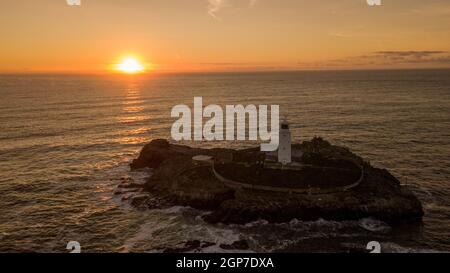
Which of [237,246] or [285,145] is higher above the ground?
[285,145]

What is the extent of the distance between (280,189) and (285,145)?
25.5 feet

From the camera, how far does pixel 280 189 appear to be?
148 feet

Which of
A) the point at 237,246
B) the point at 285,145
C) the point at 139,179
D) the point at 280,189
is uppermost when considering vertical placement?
the point at 285,145

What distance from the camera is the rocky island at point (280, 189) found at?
4278cm

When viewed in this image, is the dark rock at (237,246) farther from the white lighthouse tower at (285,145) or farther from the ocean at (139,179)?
the white lighthouse tower at (285,145)

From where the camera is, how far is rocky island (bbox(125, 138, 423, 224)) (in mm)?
42781

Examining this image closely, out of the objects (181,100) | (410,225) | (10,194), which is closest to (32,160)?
(10,194)
